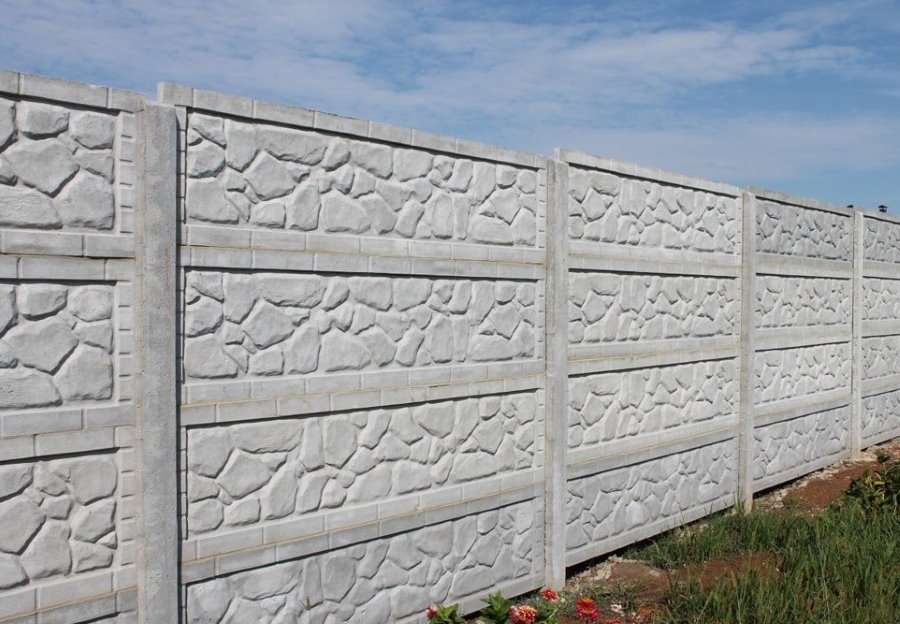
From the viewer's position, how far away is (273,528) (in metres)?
4.29

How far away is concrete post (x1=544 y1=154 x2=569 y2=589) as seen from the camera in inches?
230

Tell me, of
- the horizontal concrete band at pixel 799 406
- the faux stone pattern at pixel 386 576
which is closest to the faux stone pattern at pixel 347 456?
the faux stone pattern at pixel 386 576

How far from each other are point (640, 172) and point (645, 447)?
218cm

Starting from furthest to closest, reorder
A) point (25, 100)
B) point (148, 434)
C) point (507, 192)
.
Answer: point (507, 192) → point (148, 434) → point (25, 100)

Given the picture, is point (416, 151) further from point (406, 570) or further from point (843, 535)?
point (843, 535)

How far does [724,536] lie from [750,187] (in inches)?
131

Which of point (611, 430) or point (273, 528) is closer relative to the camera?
point (273, 528)

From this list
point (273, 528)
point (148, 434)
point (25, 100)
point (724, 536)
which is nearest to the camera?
point (25, 100)

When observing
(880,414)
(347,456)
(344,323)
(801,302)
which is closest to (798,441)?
(801,302)

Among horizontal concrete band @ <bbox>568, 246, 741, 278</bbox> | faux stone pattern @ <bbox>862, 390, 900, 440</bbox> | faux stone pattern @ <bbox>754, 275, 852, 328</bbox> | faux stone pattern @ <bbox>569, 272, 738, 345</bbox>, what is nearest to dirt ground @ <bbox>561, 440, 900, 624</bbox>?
faux stone pattern @ <bbox>569, 272, 738, 345</bbox>

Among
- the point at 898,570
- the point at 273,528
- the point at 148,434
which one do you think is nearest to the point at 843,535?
the point at 898,570

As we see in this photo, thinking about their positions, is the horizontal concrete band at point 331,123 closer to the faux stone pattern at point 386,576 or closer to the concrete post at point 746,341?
the faux stone pattern at point 386,576

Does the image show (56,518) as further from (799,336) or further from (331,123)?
(799,336)

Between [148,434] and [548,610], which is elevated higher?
[148,434]
